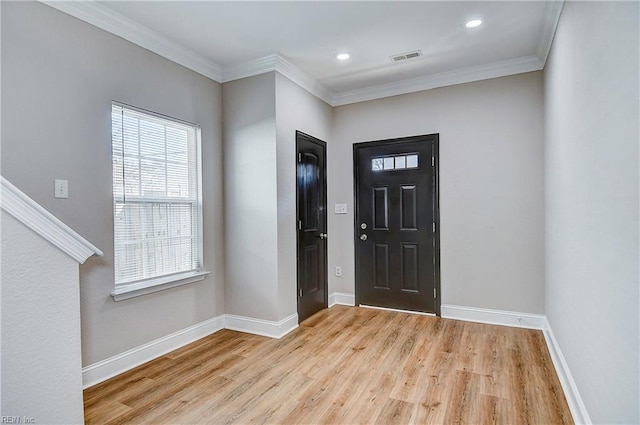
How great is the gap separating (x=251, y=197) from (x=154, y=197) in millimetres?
913

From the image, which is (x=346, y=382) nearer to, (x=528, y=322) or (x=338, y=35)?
(x=528, y=322)

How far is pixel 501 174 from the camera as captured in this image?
142 inches

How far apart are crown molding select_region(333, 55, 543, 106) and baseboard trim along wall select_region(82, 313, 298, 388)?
2.80 meters

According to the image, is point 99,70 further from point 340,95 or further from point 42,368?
point 340,95

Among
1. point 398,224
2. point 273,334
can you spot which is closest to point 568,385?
point 398,224

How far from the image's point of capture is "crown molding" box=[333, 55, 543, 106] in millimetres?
3459

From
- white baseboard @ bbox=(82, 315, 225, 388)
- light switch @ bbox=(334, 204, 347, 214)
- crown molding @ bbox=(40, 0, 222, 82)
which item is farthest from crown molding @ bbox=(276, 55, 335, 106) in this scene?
white baseboard @ bbox=(82, 315, 225, 388)

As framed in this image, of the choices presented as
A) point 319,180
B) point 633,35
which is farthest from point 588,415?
point 319,180

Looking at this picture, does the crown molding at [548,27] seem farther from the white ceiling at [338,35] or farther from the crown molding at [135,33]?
the crown molding at [135,33]

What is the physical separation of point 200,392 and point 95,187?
65.0 inches

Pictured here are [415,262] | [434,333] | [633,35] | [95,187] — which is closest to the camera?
[633,35]

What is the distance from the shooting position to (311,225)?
157 inches

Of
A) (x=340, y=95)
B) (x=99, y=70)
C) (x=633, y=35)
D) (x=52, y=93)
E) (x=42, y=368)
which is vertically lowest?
(x=42, y=368)

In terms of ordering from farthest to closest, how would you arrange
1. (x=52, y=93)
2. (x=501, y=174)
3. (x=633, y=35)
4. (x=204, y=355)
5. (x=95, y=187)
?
(x=501, y=174) → (x=204, y=355) → (x=95, y=187) → (x=52, y=93) → (x=633, y=35)
